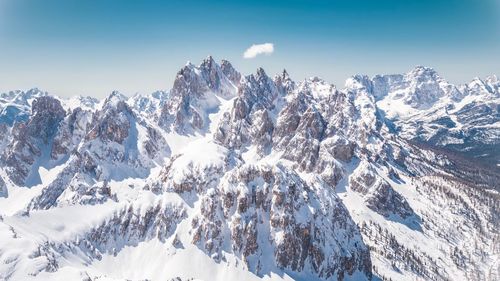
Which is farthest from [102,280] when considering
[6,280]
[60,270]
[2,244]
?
[2,244]

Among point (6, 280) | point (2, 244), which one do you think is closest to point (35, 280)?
point (6, 280)

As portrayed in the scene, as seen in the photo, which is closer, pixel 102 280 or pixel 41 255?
pixel 102 280

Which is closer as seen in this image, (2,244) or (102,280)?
(102,280)

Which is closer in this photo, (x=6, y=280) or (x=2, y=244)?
(x=6, y=280)

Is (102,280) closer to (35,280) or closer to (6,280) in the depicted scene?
(35,280)

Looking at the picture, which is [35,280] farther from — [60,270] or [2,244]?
[2,244]

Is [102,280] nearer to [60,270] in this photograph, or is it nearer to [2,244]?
[60,270]

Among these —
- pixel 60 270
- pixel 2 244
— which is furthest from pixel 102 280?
pixel 2 244
